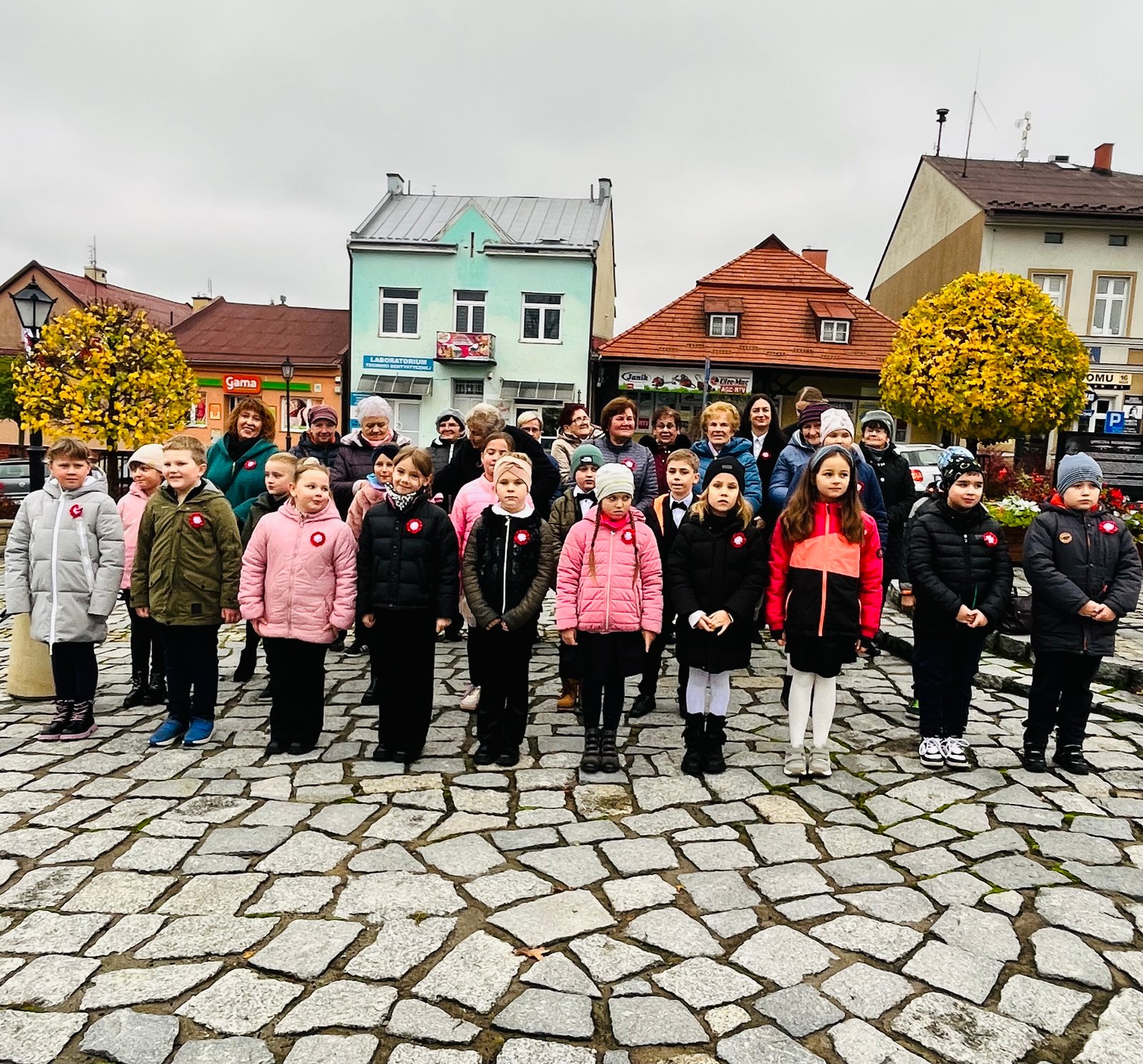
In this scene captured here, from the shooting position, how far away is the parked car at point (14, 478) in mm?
17578

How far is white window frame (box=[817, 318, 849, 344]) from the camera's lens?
27.5 meters

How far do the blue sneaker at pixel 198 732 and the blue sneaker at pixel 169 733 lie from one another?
5 centimetres

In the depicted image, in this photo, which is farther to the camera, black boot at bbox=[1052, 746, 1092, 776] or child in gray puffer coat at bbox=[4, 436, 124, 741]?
child in gray puffer coat at bbox=[4, 436, 124, 741]

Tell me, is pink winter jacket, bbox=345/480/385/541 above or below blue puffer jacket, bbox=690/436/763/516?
below

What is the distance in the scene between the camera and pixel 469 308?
98.4ft

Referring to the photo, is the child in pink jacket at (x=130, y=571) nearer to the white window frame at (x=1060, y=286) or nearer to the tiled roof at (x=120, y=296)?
the white window frame at (x=1060, y=286)

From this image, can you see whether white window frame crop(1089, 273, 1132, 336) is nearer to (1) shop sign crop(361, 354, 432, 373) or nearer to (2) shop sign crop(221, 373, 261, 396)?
(1) shop sign crop(361, 354, 432, 373)

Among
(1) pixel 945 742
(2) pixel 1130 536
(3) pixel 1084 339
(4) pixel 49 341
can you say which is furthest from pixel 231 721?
(3) pixel 1084 339

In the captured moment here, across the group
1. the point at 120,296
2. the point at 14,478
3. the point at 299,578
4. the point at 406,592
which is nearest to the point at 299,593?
the point at 299,578

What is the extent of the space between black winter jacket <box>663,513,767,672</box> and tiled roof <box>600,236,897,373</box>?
23.1m

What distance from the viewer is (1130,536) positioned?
4965 millimetres

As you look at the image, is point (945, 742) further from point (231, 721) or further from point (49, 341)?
point (49, 341)

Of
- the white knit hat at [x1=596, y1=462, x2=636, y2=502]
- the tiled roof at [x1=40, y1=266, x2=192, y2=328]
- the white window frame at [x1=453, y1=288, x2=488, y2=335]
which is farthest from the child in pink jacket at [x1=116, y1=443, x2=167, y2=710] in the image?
the tiled roof at [x1=40, y1=266, x2=192, y2=328]

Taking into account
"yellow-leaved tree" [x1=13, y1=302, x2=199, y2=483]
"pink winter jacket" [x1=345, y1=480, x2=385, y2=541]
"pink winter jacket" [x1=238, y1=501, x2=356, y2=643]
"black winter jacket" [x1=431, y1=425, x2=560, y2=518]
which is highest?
"yellow-leaved tree" [x1=13, y1=302, x2=199, y2=483]
